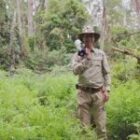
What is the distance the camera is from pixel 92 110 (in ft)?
26.4

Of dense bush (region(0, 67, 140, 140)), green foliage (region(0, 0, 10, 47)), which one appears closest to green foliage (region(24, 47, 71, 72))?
green foliage (region(0, 0, 10, 47))

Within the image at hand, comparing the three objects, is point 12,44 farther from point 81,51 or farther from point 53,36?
point 81,51

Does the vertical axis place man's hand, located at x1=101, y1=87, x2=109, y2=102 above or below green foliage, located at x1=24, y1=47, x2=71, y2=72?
above

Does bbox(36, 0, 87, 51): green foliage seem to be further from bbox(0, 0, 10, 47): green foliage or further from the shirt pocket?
the shirt pocket

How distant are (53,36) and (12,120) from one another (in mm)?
22147

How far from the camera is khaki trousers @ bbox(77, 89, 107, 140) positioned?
7.91m

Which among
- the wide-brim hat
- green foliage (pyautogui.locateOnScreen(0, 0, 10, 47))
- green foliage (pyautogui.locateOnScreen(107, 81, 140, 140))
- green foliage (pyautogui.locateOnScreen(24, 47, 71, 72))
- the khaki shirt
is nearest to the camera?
the wide-brim hat

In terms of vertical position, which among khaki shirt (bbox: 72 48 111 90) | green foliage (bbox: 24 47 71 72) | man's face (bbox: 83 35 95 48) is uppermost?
man's face (bbox: 83 35 95 48)

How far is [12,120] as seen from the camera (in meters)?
7.14

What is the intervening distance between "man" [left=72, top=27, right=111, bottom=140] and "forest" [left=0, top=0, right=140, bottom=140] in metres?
0.34

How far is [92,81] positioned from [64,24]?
70.2 ft

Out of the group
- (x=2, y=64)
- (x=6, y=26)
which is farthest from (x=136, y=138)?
(x=6, y=26)

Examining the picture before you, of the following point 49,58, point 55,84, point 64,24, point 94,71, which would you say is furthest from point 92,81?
point 64,24

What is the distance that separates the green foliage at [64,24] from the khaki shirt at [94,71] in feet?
66.7
